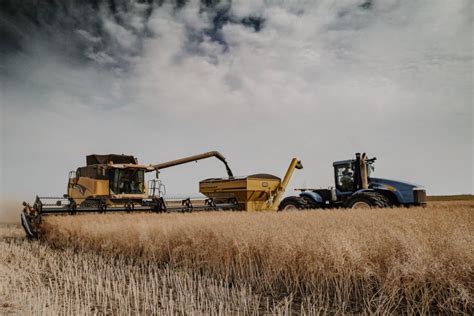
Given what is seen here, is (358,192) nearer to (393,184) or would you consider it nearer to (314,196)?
(393,184)

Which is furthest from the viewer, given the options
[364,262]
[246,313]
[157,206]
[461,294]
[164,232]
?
[157,206]

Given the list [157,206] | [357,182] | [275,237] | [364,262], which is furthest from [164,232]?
[357,182]

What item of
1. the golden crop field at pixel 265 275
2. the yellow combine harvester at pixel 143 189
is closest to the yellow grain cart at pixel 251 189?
the yellow combine harvester at pixel 143 189

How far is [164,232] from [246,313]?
315 centimetres

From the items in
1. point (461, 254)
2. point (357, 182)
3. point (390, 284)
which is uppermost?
point (357, 182)

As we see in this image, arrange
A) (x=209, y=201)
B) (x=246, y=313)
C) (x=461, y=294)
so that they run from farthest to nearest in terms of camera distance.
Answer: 1. (x=209, y=201)
2. (x=246, y=313)
3. (x=461, y=294)

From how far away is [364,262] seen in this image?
3760 mm

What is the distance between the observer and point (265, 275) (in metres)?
4.45

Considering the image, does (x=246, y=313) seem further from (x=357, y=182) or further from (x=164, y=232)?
(x=357, y=182)

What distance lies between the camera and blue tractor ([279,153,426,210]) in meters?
10.5

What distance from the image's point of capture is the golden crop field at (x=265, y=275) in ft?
10.9

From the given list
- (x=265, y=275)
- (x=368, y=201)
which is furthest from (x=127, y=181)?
(x=265, y=275)

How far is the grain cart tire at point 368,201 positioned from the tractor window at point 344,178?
0.98 meters

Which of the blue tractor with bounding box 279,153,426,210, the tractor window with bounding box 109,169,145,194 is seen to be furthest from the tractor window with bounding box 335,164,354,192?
the tractor window with bounding box 109,169,145,194
